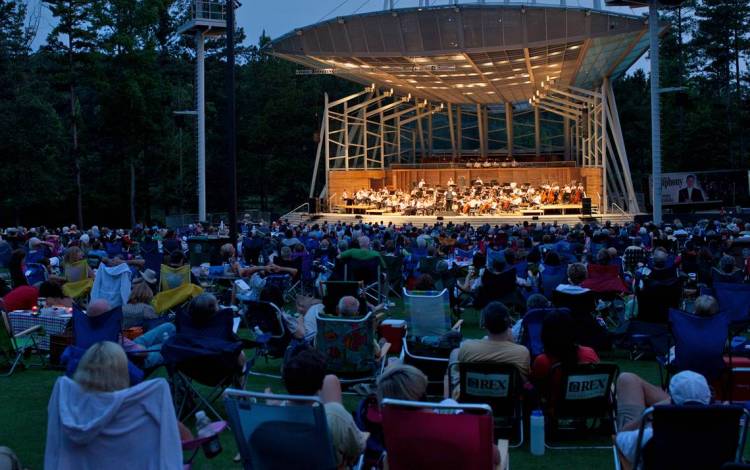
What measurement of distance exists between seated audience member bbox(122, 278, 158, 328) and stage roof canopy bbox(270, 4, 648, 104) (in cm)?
2341

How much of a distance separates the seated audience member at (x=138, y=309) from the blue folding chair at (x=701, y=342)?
16.0ft

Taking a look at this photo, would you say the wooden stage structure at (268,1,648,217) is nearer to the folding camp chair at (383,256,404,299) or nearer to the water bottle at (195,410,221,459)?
the folding camp chair at (383,256,404,299)

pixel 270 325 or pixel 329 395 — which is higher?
pixel 329 395

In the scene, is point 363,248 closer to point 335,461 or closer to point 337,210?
point 335,461

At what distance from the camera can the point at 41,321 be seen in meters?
9.05

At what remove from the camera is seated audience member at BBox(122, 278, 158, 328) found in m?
8.67

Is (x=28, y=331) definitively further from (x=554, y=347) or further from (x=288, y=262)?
(x=288, y=262)

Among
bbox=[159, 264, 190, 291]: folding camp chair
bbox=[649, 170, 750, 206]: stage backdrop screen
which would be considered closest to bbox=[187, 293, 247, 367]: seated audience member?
bbox=[159, 264, 190, 291]: folding camp chair

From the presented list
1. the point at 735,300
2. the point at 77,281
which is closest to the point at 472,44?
the point at 77,281

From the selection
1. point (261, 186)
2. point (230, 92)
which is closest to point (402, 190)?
point (261, 186)

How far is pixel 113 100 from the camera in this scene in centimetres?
4219

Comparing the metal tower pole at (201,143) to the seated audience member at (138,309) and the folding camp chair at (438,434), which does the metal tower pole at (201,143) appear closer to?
the seated audience member at (138,309)

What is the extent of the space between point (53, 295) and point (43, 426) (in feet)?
9.96

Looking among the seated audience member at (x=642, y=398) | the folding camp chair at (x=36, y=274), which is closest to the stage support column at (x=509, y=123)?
the folding camp chair at (x=36, y=274)
